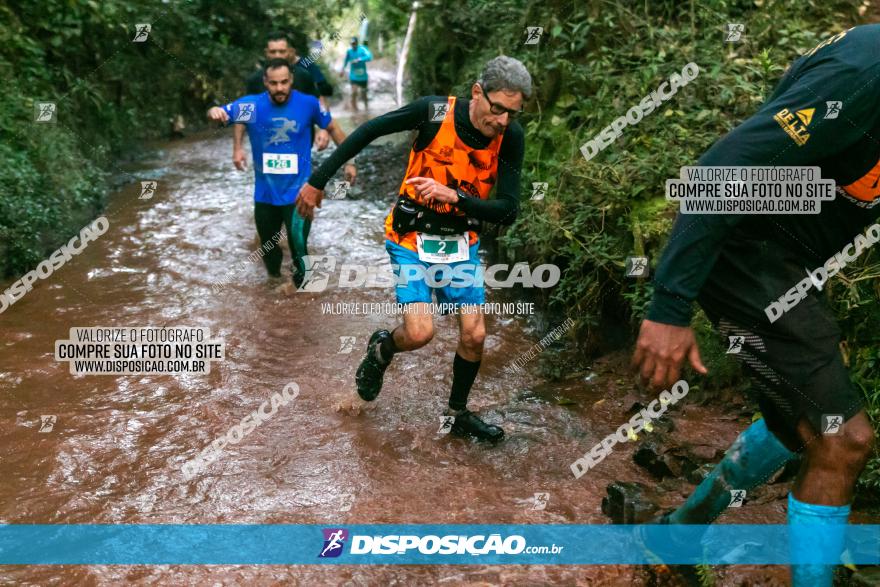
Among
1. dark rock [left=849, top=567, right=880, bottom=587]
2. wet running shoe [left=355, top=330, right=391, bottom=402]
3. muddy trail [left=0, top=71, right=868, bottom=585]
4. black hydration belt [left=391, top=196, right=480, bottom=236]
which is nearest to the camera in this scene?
dark rock [left=849, top=567, right=880, bottom=587]

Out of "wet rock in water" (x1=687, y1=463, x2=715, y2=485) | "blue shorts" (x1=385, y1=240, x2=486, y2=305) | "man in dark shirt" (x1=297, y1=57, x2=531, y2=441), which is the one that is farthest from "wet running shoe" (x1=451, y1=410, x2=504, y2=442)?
"wet rock in water" (x1=687, y1=463, x2=715, y2=485)

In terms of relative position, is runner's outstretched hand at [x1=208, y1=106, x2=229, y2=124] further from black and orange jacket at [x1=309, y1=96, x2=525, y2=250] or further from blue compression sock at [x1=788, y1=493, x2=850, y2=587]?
blue compression sock at [x1=788, y1=493, x2=850, y2=587]

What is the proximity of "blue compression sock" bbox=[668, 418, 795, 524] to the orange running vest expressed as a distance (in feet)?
6.53

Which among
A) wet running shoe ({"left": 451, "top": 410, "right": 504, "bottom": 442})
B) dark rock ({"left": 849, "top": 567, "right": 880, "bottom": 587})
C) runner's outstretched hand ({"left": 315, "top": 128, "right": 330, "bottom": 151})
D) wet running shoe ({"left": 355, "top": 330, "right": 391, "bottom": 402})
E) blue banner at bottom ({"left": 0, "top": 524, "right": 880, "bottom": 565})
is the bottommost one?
blue banner at bottom ({"left": 0, "top": 524, "right": 880, "bottom": 565})

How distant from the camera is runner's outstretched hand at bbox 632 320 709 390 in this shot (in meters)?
2.53

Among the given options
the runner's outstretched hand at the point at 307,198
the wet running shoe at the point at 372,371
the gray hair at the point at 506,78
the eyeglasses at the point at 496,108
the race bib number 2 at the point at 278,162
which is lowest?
the wet running shoe at the point at 372,371

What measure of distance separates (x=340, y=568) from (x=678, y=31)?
5.65 m

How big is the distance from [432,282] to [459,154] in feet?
2.49

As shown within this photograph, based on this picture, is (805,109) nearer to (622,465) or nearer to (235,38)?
(622,465)

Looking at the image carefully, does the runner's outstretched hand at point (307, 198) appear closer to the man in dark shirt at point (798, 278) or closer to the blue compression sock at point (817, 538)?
the man in dark shirt at point (798, 278)

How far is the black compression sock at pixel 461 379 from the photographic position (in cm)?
471

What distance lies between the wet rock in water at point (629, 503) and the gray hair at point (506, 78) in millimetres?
2069

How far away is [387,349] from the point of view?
4816 millimetres

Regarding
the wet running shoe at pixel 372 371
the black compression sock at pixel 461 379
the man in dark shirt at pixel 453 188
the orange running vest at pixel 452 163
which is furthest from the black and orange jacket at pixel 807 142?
the wet running shoe at pixel 372 371
